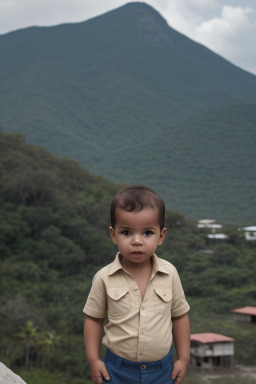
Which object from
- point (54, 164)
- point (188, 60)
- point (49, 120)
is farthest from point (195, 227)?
point (188, 60)

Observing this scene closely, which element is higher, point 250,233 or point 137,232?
point 137,232

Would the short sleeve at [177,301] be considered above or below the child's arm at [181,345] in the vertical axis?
above

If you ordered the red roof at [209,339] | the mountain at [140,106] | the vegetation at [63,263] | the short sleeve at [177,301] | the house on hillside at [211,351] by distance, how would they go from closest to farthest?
the short sleeve at [177,301], the vegetation at [63,263], the red roof at [209,339], the house on hillside at [211,351], the mountain at [140,106]

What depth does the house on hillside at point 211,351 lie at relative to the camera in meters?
23.8

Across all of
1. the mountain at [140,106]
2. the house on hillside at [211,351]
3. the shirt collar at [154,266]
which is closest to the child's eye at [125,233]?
the shirt collar at [154,266]

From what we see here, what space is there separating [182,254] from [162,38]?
109m

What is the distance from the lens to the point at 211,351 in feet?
79.3

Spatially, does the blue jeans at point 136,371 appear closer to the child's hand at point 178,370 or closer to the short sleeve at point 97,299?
the child's hand at point 178,370

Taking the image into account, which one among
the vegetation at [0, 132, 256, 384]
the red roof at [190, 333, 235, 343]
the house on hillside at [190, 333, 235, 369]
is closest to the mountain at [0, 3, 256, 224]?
the vegetation at [0, 132, 256, 384]

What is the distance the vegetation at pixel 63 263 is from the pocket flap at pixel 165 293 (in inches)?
678

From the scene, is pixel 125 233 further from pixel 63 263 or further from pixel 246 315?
pixel 63 263

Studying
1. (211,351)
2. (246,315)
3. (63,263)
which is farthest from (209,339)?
(63,263)

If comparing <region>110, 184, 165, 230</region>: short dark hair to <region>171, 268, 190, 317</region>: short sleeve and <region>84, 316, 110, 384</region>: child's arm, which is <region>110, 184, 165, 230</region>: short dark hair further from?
<region>84, 316, 110, 384</region>: child's arm

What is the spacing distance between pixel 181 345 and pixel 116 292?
0.39 meters
